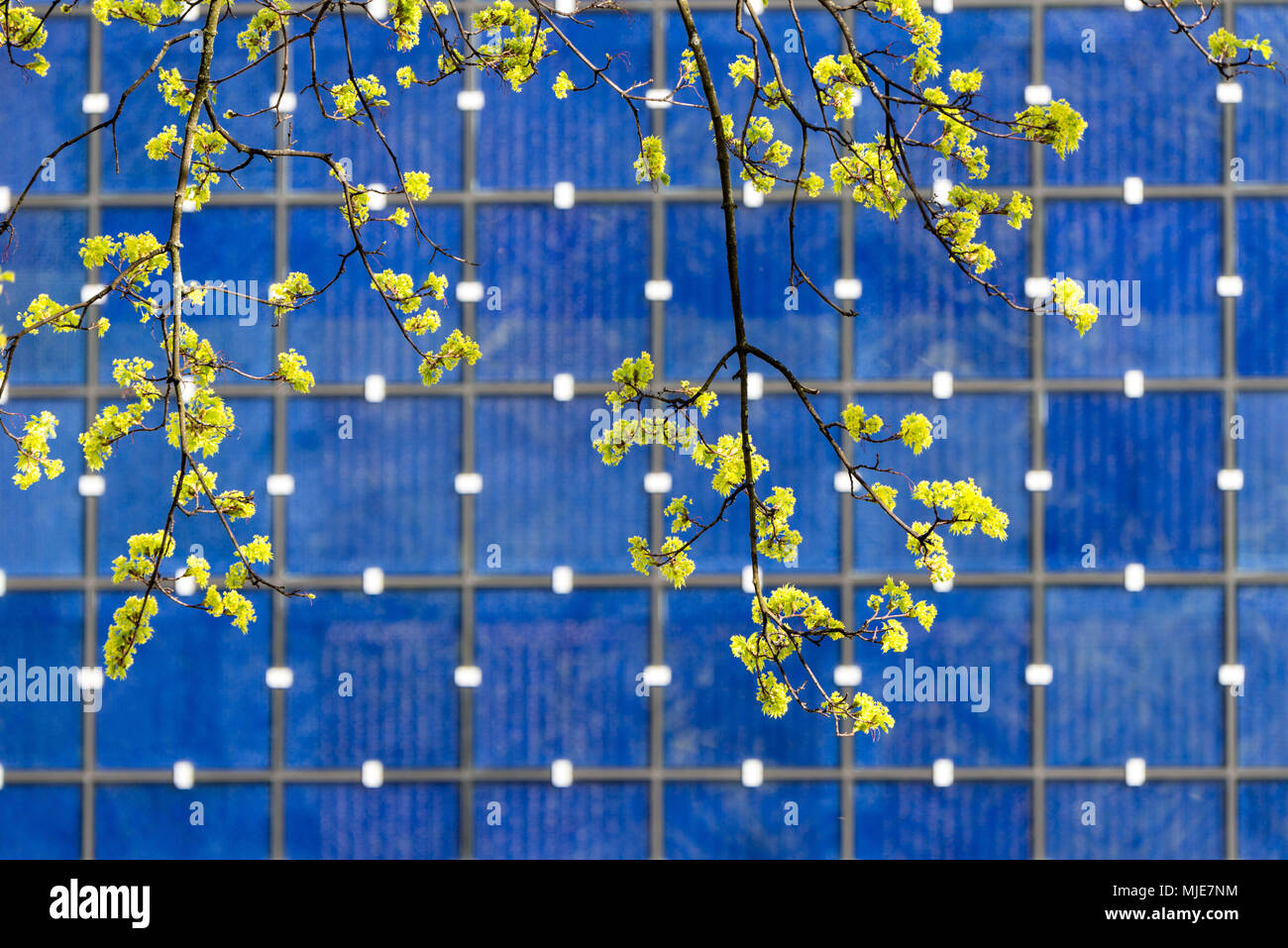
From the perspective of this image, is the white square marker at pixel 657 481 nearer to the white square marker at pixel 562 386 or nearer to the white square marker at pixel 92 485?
the white square marker at pixel 562 386

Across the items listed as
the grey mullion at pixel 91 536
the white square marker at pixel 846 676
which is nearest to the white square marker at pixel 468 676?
the white square marker at pixel 846 676

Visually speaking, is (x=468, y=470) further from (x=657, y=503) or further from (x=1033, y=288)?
(x=1033, y=288)

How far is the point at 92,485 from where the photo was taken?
609 centimetres

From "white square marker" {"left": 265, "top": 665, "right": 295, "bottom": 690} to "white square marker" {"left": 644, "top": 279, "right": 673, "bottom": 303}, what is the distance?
3003 millimetres

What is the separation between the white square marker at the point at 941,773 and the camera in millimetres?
5914

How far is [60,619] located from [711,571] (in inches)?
150

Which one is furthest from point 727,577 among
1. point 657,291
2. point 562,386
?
point 657,291

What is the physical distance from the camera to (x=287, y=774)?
5961mm

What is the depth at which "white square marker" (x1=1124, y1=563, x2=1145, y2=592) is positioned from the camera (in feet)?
19.4

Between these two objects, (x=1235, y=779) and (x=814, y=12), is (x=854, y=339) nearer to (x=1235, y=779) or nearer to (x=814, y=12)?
(x=814, y=12)

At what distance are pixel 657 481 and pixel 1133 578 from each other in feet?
9.14

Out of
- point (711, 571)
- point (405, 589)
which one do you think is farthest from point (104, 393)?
point (711, 571)

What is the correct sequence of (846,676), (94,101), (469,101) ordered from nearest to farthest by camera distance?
(846,676) < (469,101) < (94,101)

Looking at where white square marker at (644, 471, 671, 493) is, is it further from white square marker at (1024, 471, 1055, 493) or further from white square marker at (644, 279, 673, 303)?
white square marker at (1024, 471, 1055, 493)
